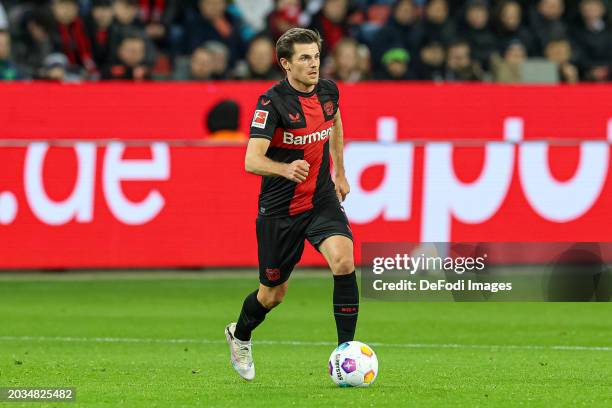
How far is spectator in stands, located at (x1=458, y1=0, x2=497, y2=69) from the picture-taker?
20.0m

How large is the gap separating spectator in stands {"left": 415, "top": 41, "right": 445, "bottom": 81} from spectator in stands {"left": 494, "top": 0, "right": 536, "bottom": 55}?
3.37ft

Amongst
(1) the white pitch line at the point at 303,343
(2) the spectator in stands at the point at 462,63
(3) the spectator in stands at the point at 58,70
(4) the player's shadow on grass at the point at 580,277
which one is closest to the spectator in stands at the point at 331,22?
(2) the spectator in stands at the point at 462,63

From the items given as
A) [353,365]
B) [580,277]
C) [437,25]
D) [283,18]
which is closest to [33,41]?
[283,18]

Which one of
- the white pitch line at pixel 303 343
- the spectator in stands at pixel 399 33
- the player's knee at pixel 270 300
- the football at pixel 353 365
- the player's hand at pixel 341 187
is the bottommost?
the white pitch line at pixel 303 343

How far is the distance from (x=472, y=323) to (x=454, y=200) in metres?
3.19

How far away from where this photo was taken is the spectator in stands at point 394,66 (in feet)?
61.9

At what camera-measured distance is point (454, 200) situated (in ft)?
52.9

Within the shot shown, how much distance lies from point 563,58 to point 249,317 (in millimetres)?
11272

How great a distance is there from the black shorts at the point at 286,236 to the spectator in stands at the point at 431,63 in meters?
10.5

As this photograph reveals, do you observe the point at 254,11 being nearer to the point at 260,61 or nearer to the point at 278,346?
the point at 260,61

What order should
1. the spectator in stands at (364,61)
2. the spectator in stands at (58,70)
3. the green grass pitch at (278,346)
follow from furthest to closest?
the spectator in stands at (364,61) < the spectator in stands at (58,70) < the green grass pitch at (278,346)

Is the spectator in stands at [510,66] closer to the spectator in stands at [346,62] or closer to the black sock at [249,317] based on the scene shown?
the spectator in stands at [346,62]

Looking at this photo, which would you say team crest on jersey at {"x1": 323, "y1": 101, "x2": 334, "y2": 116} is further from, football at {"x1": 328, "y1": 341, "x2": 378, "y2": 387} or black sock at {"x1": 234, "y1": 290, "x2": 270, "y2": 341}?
football at {"x1": 328, "y1": 341, "x2": 378, "y2": 387}

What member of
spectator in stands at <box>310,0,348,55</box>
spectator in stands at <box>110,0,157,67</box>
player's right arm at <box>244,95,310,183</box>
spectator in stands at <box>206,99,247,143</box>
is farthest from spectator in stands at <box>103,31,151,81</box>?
player's right arm at <box>244,95,310,183</box>
